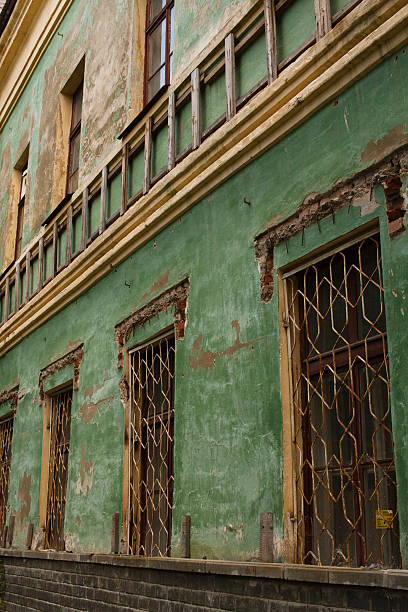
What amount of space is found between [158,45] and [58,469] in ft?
16.3

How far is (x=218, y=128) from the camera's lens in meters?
5.82

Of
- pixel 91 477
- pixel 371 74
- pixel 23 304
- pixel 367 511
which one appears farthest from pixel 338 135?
pixel 23 304

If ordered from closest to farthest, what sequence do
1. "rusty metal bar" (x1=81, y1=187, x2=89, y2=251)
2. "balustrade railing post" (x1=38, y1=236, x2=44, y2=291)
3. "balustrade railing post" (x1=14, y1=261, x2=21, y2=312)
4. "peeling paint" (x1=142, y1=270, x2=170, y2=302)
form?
"peeling paint" (x1=142, y1=270, x2=170, y2=302)
"rusty metal bar" (x1=81, y1=187, x2=89, y2=251)
"balustrade railing post" (x1=38, y1=236, x2=44, y2=291)
"balustrade railing post" (x1=14, y1=261, x2=21, y2=312)

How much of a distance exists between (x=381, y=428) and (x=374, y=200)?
4.32ft

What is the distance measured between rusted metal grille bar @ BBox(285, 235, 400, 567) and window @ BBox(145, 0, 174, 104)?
375 centimetres

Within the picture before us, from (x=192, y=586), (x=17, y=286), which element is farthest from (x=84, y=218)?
(x=192, y=586)

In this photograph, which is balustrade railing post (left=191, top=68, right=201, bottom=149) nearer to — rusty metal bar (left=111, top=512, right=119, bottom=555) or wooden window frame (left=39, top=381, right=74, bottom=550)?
rusty metal bar (left=111, top=512, right=119, bottom=555)

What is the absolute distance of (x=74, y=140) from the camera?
10008 millimetres

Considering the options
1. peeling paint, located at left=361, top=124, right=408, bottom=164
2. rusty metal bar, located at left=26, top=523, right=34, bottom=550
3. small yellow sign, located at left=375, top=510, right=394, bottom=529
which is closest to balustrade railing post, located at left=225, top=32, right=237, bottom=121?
peeling paint, located at left=361, top=124, right=408, bottom=164

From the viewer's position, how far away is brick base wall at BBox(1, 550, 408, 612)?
3.68 m

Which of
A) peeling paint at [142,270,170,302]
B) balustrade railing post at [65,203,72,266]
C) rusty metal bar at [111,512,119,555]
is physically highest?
balustrade railing post at [65,203,72,266]

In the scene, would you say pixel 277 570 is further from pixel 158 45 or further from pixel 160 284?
pixel 158 45

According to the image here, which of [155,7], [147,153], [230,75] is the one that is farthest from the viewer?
[155,7]

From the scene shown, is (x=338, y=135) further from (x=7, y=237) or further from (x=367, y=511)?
(x=7, y=237)
